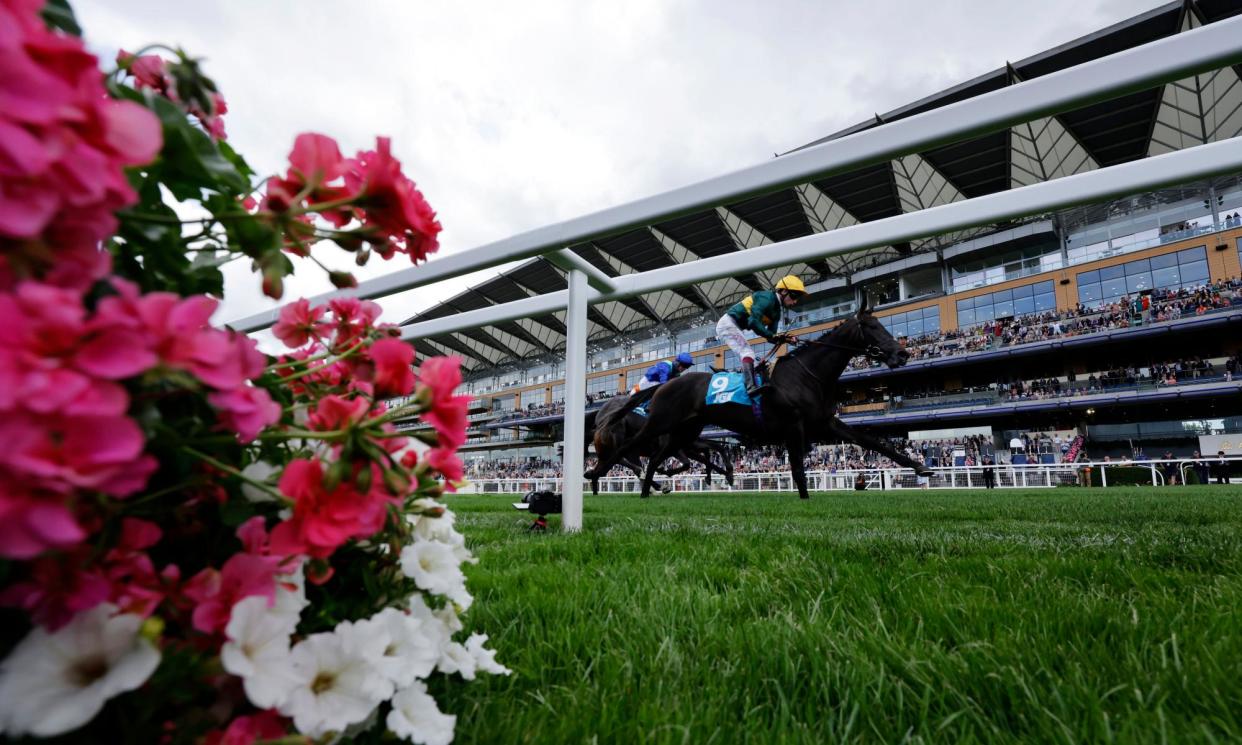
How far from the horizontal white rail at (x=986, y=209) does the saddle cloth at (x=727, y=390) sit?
4098 millimetres

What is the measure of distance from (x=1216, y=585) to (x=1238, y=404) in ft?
132

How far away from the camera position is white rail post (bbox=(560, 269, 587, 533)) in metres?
3.39

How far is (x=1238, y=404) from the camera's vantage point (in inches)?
1176

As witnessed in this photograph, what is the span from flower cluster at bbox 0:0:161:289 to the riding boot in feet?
22.3

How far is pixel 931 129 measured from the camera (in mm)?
2195

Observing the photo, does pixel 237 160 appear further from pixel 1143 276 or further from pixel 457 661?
pixel 1143 276

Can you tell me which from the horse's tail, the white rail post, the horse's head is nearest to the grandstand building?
the horse's tail

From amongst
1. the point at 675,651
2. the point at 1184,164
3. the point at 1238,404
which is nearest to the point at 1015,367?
the point at 1238,404

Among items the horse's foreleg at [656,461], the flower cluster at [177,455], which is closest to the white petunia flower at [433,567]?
the flower cluster at [177,455]

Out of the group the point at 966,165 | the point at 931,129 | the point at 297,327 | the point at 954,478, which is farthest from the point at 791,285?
the point at 966,165

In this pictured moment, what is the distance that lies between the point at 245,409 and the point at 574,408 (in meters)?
3.01

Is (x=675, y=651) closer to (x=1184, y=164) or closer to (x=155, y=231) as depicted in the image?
(x=155, y=231)

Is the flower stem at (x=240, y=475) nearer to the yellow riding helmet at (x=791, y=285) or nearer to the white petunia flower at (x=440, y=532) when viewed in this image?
the white petunia flower at (x=440, y=532)

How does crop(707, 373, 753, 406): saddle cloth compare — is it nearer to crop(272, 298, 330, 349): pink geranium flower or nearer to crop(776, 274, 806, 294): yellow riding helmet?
crop(776, 274, 806, 294): yellow riding helmet
